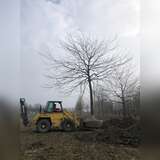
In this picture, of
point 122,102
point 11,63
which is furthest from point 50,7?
point 122,102

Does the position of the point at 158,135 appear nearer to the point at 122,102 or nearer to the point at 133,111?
the point at 133,111

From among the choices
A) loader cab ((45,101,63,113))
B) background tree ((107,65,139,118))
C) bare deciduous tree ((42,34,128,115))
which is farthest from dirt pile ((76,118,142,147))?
loader cab ((45,101,63,113))

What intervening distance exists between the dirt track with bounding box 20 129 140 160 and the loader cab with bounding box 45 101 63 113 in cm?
30

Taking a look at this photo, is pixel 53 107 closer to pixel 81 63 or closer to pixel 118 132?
pixel 81 63

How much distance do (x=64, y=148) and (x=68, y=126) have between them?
0.32 metres

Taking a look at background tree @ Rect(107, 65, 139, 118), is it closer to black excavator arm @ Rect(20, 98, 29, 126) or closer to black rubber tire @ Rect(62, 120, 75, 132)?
black rubber tire @ Rect(62, 120, 75, 132)

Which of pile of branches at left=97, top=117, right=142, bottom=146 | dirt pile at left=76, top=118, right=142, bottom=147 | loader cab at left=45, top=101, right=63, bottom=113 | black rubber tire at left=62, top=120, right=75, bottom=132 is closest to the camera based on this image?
pile of branches at left=97, top=117, right=142, bottom=146

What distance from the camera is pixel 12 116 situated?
2928mm

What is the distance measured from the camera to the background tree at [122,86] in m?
3.02

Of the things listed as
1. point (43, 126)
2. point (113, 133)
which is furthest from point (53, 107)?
point (113, 133)

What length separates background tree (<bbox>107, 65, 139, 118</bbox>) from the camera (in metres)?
3.02

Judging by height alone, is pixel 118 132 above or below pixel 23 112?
below

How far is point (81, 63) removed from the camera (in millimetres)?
3350

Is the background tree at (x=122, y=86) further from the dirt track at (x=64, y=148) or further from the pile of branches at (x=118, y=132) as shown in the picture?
the dirt track at (x=64, y=148)
